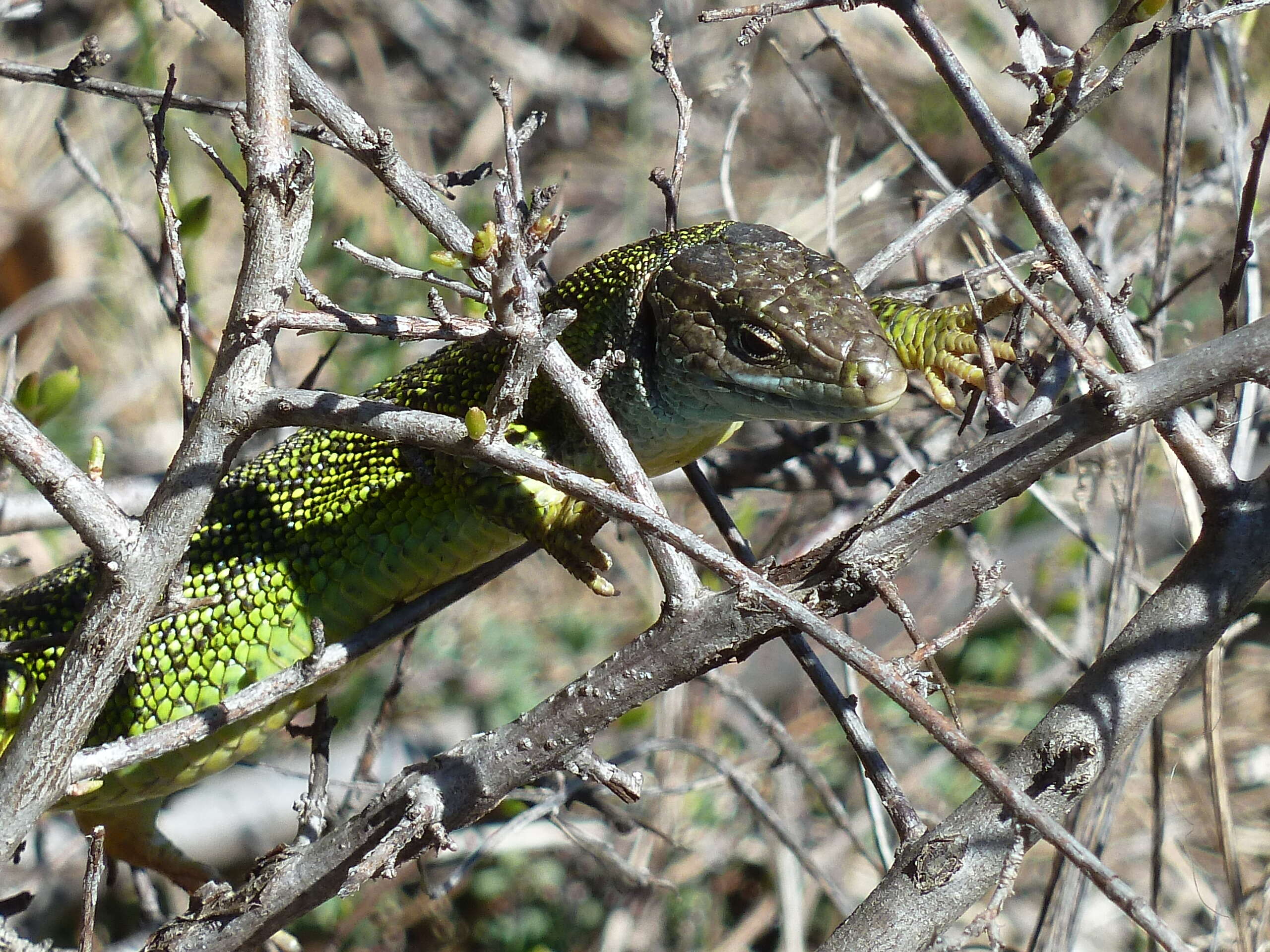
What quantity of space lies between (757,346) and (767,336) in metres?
0.04

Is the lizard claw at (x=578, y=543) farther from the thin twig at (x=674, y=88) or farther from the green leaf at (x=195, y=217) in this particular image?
the green leaf at (x=195, y=217)

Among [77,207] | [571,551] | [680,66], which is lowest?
[571,551]

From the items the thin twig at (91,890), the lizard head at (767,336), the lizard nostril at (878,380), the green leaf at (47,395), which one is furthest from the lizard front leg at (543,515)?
the green leaf at (47,395)

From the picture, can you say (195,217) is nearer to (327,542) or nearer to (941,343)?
(327,542)

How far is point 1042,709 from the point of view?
5.59 meters

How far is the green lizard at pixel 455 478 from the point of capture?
2570 mm

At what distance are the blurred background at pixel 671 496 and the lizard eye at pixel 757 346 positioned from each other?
2.30 ft

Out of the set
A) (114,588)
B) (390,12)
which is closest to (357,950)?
(114,588)

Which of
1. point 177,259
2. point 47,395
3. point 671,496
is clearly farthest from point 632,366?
point 671,496

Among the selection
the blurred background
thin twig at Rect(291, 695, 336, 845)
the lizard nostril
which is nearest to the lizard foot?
the lizard nostril

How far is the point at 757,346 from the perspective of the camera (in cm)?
Answer: 263

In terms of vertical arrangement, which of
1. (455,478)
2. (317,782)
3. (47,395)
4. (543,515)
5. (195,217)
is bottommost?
(317,782)

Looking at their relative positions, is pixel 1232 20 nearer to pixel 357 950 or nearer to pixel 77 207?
pixel 357 950

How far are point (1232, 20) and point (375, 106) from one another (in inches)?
242
